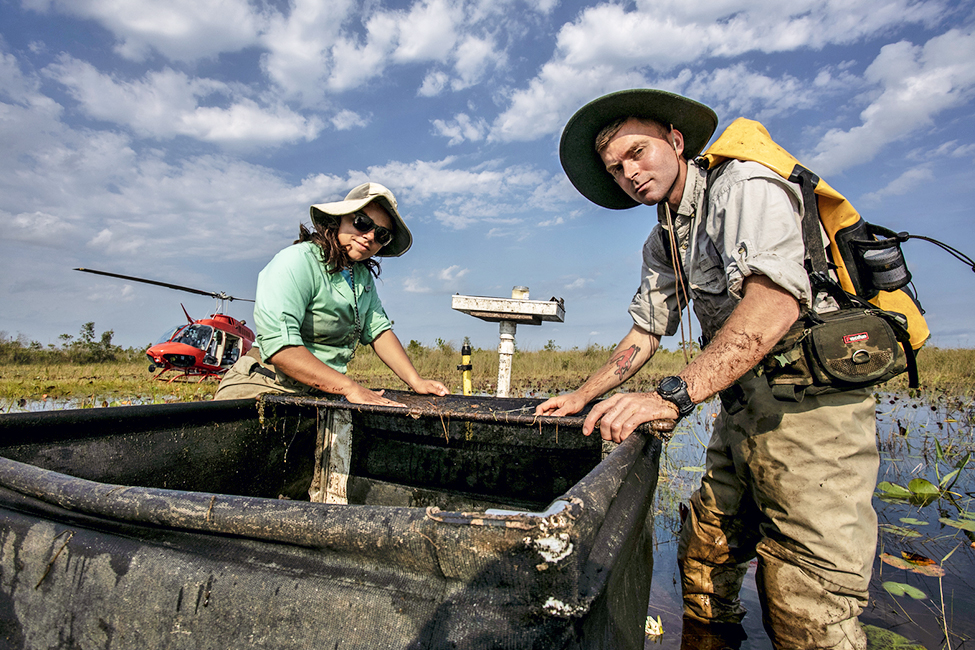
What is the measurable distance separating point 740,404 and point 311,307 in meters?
2.20

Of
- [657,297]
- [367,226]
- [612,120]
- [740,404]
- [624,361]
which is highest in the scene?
[612,120]

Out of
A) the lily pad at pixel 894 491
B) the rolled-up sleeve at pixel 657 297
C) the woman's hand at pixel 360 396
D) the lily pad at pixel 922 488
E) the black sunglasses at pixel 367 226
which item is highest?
the black sunglasses at pixel 367 226

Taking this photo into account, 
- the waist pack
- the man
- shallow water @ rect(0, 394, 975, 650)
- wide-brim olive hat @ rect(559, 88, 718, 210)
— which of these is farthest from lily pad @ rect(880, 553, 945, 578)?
wide-brim olive hat @ rect(559, 88, 718, 210)

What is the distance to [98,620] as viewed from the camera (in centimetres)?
85

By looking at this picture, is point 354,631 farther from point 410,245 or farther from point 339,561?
point 410,245

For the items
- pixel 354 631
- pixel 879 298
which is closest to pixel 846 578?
pixel 879 298

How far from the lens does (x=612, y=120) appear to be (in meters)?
2.36

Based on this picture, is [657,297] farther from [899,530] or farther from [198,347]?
[198,347]

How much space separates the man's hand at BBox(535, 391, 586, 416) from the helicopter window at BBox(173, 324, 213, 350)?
13.9m

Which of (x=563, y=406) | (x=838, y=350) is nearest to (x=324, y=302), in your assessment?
(x=563, y=406)

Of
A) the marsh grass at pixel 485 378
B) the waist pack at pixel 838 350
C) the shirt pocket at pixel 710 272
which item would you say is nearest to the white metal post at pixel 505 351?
the shirt pocket at pixel 710 272

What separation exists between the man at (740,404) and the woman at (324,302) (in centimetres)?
114

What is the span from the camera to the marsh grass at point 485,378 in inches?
360

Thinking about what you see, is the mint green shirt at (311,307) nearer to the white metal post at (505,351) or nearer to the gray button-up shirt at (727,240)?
the white metal post at (505,351)
